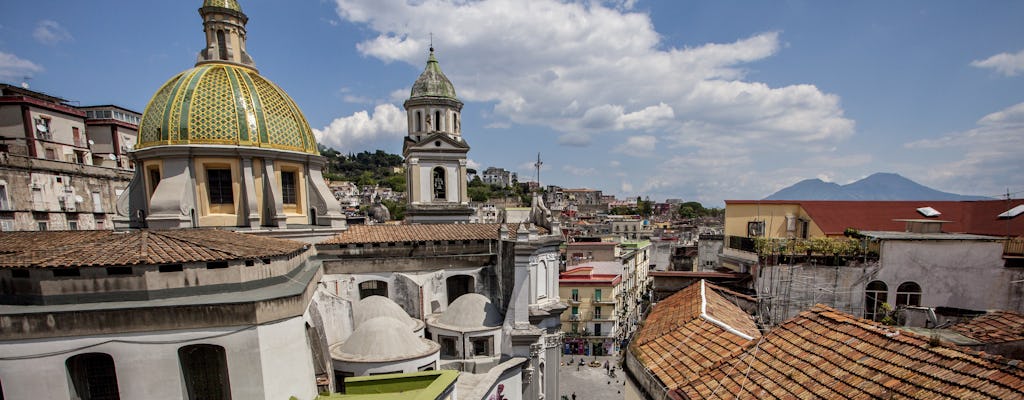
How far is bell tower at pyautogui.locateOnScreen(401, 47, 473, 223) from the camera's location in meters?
26.2

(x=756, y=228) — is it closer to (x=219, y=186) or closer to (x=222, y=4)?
(x=219, y=186)

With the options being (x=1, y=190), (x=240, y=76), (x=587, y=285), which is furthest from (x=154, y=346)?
(x=587, y=285)

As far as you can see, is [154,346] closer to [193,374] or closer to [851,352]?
[193,374]

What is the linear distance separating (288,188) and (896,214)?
25.9m

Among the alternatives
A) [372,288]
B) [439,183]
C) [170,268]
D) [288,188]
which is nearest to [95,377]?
[170,268]

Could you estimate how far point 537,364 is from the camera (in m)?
18.5

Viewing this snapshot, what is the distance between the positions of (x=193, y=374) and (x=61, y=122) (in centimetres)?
3161

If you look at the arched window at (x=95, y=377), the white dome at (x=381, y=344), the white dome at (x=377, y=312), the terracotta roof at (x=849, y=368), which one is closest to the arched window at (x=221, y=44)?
the white dome at (x=377, y=312)

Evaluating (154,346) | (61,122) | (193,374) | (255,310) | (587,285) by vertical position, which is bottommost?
(587,285)

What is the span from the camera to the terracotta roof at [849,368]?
4773mm

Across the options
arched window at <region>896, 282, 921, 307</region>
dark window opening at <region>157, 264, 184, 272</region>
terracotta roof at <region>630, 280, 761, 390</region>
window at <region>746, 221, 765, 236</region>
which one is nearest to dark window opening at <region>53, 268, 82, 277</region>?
dark window opening at <region>157, 264, 184, 272</region>

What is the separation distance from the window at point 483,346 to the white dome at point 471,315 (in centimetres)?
61

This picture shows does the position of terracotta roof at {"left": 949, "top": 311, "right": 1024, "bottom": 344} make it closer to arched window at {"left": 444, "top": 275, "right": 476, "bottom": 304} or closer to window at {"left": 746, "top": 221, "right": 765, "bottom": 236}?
window at {"left": 746, "top": 221, "right": 765, "bottom": 236}

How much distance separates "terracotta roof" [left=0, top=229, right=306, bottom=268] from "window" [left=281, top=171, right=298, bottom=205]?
579 cm
